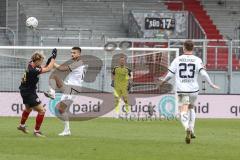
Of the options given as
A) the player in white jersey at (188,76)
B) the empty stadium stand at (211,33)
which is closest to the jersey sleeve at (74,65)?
the player in white jersey at (188,76)

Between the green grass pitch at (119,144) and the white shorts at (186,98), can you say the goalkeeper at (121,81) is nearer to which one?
the green grass pitch at (119,144)

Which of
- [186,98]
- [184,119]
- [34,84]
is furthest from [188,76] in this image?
[34,84]

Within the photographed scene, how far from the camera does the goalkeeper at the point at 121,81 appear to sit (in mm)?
29531

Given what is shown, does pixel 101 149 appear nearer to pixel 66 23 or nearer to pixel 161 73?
pixel 161 73

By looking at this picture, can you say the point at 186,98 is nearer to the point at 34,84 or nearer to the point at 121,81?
the point at 34,84

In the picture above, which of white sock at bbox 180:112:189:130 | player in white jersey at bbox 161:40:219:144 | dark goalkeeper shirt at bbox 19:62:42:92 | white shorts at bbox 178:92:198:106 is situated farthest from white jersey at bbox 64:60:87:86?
white sock at bbox 180:112:189:130

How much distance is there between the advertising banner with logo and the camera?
94.7ft

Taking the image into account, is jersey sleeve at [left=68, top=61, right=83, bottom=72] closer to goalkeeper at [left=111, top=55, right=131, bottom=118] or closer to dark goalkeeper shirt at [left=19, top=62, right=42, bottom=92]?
dark goalkeeper shirt at [left=19, top=62, right=42, bottom=92]

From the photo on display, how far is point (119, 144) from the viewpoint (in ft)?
55.9

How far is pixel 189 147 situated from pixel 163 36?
23.4 meters

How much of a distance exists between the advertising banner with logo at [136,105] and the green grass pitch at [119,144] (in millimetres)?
5416

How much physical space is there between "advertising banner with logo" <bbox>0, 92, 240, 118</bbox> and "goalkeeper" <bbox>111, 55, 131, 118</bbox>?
0.45 meters

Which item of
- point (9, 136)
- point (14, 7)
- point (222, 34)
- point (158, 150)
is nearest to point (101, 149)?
point (158, 150)

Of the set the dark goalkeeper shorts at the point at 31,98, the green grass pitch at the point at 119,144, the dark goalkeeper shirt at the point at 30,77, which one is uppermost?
the dark goalkeeper shirt at the point at 30,77
